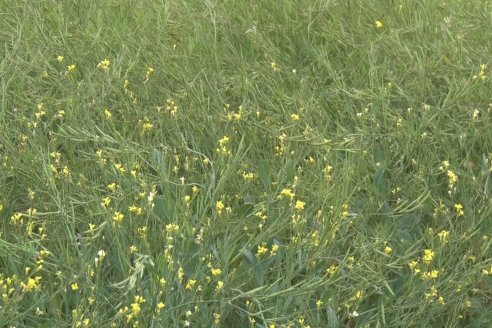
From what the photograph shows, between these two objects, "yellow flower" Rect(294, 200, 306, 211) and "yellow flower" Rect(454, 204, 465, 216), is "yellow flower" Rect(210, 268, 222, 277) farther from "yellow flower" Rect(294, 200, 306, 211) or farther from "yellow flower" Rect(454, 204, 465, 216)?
"yellow flower" Rect(454, 204, 465, 216)

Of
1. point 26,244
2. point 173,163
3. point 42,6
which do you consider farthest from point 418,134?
point 42,6

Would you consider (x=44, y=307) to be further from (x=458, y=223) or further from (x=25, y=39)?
(x=25, y=39)

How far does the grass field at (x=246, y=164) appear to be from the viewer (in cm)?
219

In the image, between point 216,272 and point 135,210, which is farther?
point 135,210

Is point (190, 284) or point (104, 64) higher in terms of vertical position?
point (190, 284)

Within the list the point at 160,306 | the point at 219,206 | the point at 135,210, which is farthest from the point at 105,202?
the point at 160,306

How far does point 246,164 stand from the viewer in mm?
2693

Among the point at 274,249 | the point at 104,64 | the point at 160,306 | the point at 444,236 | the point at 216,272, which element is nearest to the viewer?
the point at 160,306

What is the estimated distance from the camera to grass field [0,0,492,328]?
2.19 meters

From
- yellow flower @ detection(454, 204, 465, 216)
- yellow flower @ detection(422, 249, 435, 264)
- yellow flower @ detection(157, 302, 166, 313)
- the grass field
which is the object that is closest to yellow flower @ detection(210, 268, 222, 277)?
the grass field

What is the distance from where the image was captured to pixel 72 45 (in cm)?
334

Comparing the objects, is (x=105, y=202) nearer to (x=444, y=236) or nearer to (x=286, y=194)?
(x=286, y=194)

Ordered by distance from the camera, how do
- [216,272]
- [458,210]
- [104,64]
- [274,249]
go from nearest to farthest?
[216,272] → [274,249] → [458,210] → [104,64]

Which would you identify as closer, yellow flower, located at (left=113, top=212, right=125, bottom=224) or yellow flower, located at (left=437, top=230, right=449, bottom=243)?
yellow flower, located at (left=113, top=212, right=125, bottom=224)
